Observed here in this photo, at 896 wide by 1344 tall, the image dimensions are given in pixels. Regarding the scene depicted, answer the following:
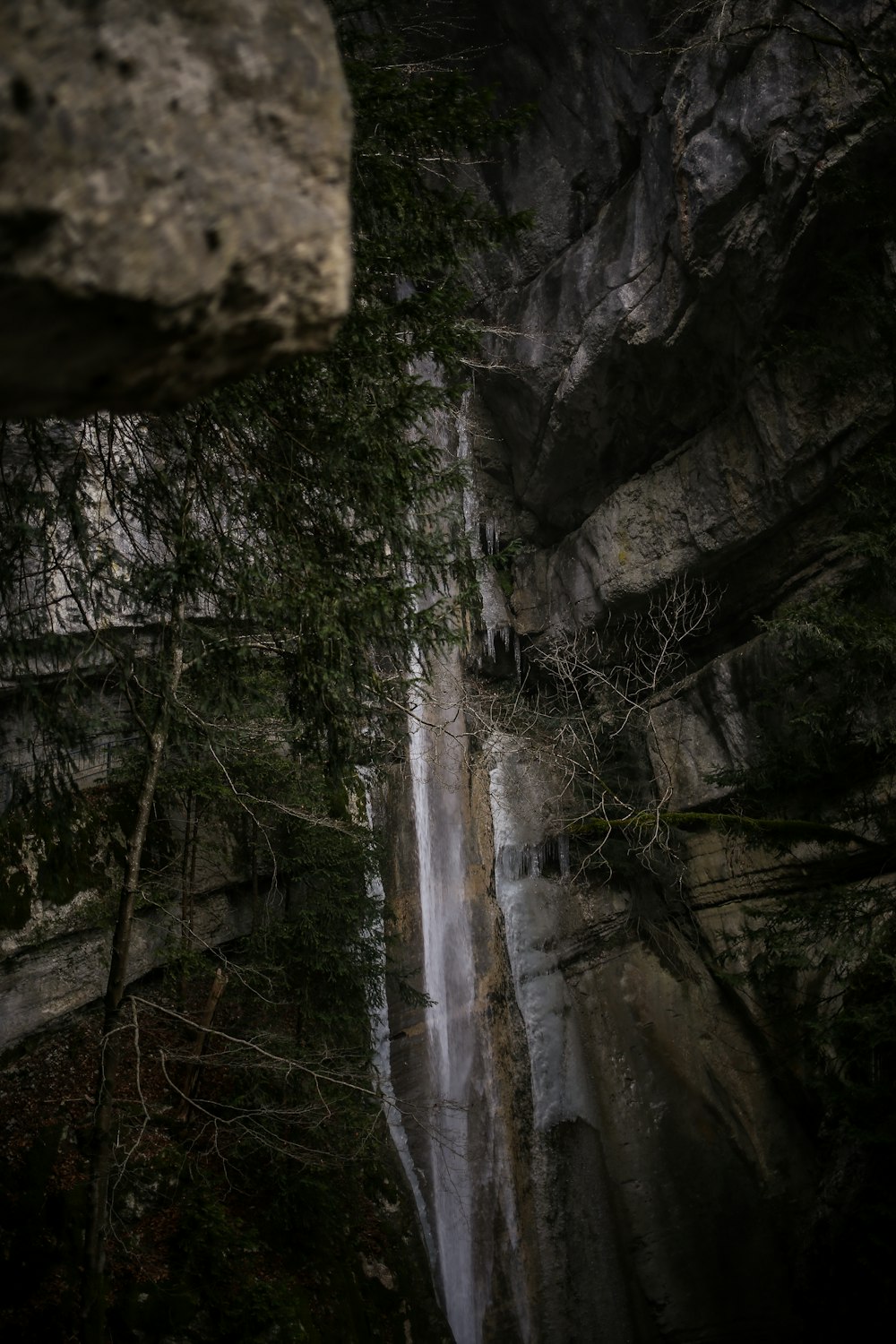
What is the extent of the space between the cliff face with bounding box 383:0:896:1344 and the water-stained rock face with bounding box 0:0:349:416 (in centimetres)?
773

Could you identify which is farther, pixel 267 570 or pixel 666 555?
pixel 666 555

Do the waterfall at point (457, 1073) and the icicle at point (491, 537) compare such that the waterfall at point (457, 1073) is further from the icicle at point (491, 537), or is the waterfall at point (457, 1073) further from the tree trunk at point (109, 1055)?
the tree trunk at point (109, 1055)

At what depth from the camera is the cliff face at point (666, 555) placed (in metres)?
10.9

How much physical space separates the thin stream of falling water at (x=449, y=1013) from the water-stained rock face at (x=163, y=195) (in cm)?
917

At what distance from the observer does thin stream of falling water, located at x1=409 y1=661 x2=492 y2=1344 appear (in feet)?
39.4

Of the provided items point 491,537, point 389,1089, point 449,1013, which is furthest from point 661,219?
point 389,1089

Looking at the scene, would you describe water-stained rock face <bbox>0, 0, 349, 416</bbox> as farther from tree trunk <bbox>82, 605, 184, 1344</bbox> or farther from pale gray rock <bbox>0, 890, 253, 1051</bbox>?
pale gray rock <bbox>0, 890, 253, 1051</bbox>

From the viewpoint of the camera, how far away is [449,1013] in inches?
538

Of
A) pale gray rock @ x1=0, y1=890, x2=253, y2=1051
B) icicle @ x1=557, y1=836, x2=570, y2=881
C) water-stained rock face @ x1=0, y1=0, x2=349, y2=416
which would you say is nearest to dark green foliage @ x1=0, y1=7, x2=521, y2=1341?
pale gray rock @ x1=0, y1=890, x2=253, y2=1051

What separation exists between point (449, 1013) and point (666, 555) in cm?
735

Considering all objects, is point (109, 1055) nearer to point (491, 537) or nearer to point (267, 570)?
point (267, 570)

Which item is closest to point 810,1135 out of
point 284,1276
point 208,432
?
point 284,1276

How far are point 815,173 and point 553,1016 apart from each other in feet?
36.2

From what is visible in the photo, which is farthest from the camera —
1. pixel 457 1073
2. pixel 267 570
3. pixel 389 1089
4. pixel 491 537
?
pixel 491 537
